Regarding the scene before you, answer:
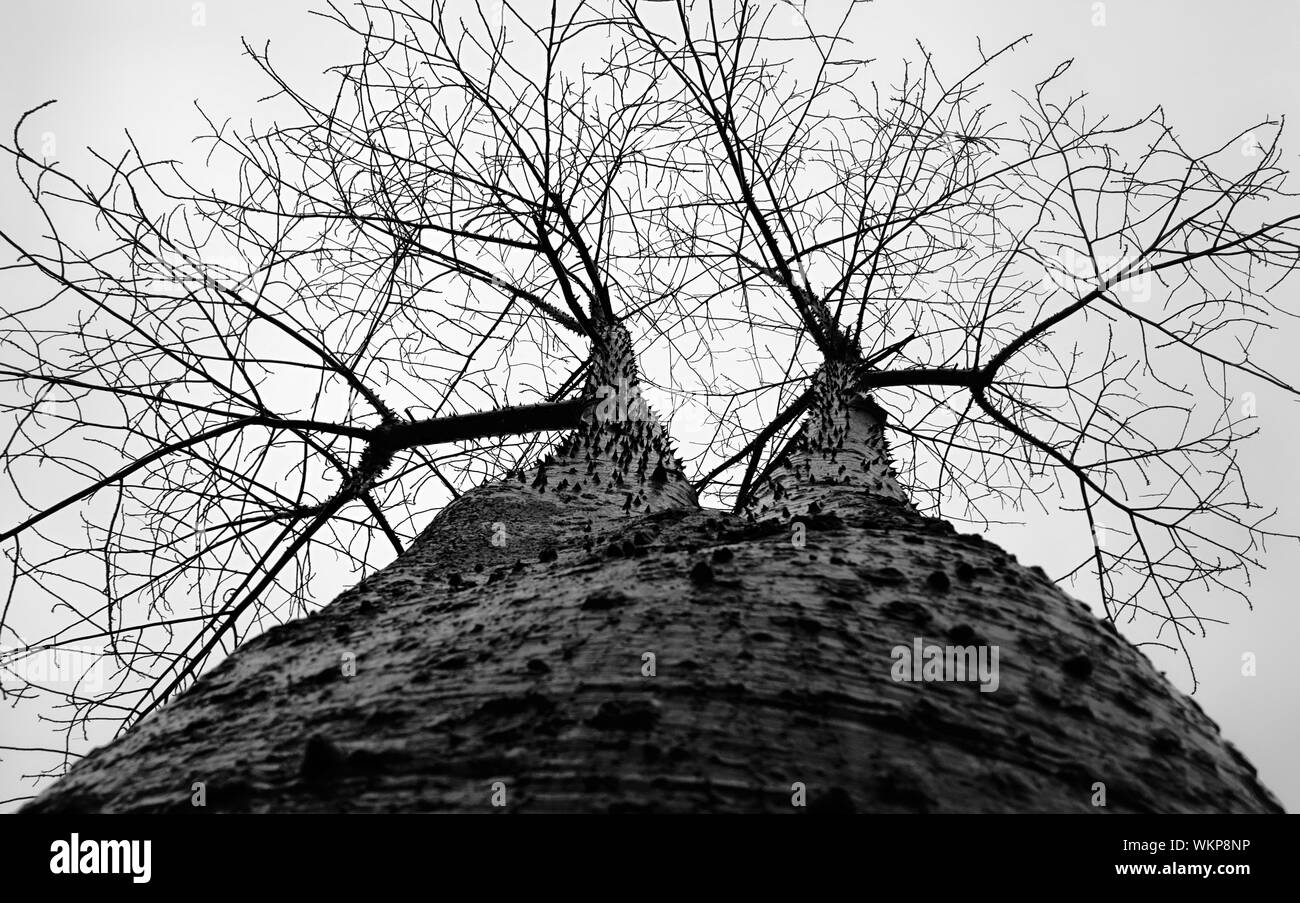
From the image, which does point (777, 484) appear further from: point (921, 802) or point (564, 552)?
point (921, 802)

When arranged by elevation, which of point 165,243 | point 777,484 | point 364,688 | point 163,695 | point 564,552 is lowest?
point 163,695

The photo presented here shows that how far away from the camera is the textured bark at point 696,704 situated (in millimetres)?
963

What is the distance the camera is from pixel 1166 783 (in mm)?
1087

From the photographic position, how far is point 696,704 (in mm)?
1062

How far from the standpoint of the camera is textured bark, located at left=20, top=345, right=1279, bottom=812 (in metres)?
0.96

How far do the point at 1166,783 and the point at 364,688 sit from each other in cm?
107

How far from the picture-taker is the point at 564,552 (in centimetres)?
188

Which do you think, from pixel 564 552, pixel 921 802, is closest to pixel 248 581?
pixel 564 552

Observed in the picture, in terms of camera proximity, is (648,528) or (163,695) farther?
(163,695)

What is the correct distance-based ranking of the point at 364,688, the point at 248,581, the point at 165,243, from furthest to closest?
the point at 248,581
the point at 165,243
the point at 364,688
